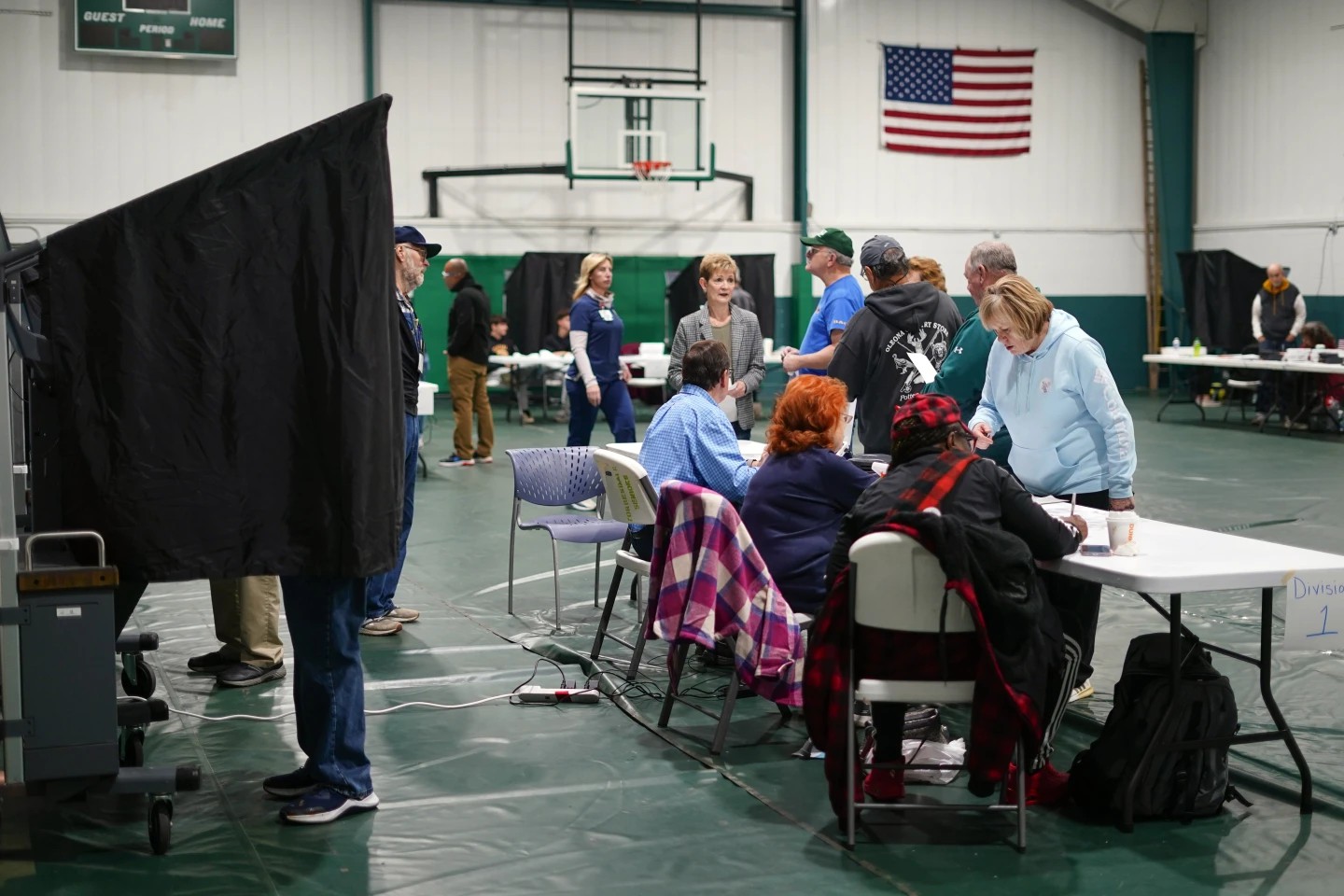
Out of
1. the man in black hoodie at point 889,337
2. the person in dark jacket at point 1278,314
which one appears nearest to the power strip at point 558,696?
the man in black hoodie at point 889,337

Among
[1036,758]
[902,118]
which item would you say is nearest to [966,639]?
[1036,758]

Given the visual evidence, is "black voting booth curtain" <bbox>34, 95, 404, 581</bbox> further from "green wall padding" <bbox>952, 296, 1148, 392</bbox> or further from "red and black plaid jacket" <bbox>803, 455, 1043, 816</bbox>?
"green wall padding" <bbox>952, 296, 1148, 392</bbox>

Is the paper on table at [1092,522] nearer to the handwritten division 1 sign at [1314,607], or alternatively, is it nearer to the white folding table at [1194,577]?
the white folding table at [1194,577]

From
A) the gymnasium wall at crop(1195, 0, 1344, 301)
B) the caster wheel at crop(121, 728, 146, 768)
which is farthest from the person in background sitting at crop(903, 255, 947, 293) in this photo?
the gymnasium wall at crop(1195, 0, 1344, 301)

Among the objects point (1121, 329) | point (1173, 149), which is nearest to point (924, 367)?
point (1121, 329)

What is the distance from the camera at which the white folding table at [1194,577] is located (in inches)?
134

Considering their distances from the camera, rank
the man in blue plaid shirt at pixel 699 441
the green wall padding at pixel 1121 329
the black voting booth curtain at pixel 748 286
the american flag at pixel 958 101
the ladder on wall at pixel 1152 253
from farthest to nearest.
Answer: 1. the green wall padding at pixel 1121 329
2. the ladder on wall at pixel 1152 253
3. the american flag at pixel 958 101
4. the black voting booth curtain at pixel 748 286
5. the man in blue plaid shirt at pixel 699 441

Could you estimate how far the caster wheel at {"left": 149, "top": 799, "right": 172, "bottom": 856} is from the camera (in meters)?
3.34

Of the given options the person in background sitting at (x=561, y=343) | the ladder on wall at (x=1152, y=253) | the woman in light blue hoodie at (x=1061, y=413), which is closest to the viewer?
the woman in light blue hoodie at (x=1061, y=413)

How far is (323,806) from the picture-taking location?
3.59m

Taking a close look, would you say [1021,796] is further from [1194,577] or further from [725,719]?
[725,719]

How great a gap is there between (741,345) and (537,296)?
9840mm

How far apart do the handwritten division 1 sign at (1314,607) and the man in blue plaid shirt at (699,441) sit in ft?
6.24

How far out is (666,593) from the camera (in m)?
4.16
